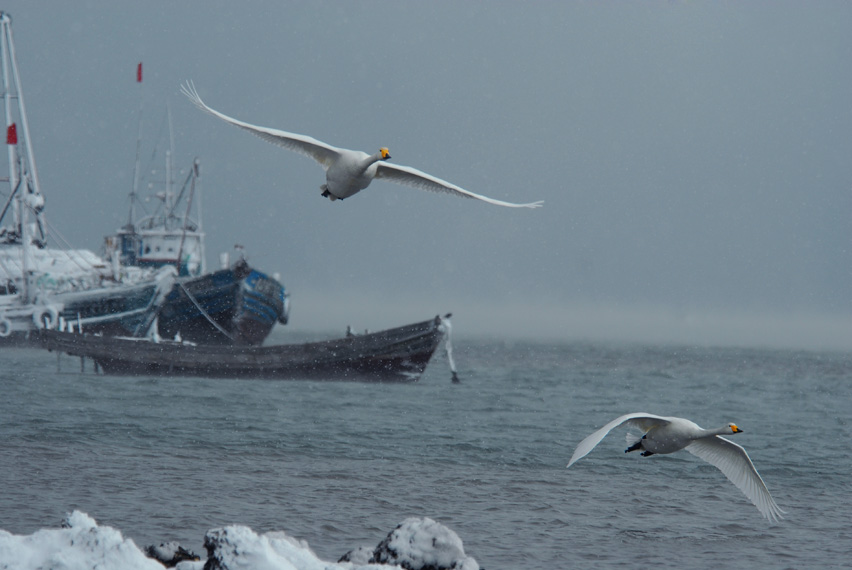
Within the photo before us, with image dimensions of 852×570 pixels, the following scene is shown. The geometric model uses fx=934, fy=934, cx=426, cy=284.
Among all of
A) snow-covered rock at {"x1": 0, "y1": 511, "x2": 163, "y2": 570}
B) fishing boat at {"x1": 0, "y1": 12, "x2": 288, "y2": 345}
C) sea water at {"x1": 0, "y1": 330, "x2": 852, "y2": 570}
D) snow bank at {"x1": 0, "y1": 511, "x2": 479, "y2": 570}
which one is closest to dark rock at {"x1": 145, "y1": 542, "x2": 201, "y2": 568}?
snow bank at {"x1": 0, "y1": 511, "x2": 479, "y2": 570}

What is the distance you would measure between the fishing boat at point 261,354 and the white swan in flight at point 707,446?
74.8ft

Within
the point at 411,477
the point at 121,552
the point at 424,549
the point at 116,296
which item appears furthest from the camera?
the point at 116,296

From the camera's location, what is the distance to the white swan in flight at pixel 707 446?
31.7 ft

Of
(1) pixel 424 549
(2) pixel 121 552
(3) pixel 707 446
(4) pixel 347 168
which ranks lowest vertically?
(1) pixel 424 549

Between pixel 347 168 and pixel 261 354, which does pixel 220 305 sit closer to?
pixel 261 354

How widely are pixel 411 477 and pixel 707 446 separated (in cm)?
718

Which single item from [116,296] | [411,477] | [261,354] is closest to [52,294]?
[116,296]

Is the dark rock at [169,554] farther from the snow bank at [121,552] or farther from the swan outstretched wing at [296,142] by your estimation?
the swan outstretched wing at [296,142]

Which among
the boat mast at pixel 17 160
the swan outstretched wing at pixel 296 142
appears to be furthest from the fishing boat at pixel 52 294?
the swan outstretched wing at pixel 296 142

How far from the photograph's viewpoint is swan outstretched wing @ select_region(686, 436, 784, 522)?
10242mm

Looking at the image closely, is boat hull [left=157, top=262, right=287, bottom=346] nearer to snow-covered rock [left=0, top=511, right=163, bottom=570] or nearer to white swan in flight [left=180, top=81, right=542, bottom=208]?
white swan in flight [left=180, top=81, right=542, bottom=208]

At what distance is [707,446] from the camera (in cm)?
1044

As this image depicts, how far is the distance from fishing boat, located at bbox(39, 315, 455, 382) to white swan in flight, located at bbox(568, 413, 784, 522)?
2280 centimetres

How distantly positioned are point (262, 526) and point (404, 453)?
26.4 ft
